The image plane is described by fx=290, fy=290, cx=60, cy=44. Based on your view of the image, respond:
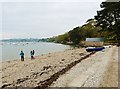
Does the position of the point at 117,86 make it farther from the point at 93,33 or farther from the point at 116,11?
the point at 93,33

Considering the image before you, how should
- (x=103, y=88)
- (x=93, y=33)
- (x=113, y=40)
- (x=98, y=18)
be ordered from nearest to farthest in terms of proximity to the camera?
(x=103, y=88) → (x=98, y=18) → (x=113, y=40) → (x=93, y=33)

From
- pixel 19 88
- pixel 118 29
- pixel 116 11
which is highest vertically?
pixel 116 11

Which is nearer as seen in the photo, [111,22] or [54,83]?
[54,83]

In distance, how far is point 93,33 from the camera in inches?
4299

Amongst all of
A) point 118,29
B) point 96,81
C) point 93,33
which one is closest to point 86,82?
point 96,81

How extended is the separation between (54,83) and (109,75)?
4253mm

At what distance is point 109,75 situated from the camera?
18531 mm

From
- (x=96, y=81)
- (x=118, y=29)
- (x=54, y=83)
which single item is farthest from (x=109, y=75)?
(x=118, y=29)

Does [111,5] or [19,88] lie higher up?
[111,5]

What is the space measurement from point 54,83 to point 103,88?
3037 millimetres

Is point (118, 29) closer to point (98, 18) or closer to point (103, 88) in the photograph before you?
point (98, 18)

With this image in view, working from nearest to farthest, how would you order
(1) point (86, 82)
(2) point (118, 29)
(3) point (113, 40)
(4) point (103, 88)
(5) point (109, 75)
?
(4) point (103, 88) < (1) point (86, 82) < (5) point (109, 75) < (2) point (118, 29) < (3) point (113, 40)

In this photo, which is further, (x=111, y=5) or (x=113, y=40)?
(x=113, y=40)

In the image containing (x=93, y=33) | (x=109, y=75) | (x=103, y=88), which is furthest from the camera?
(x=93, y=33)
